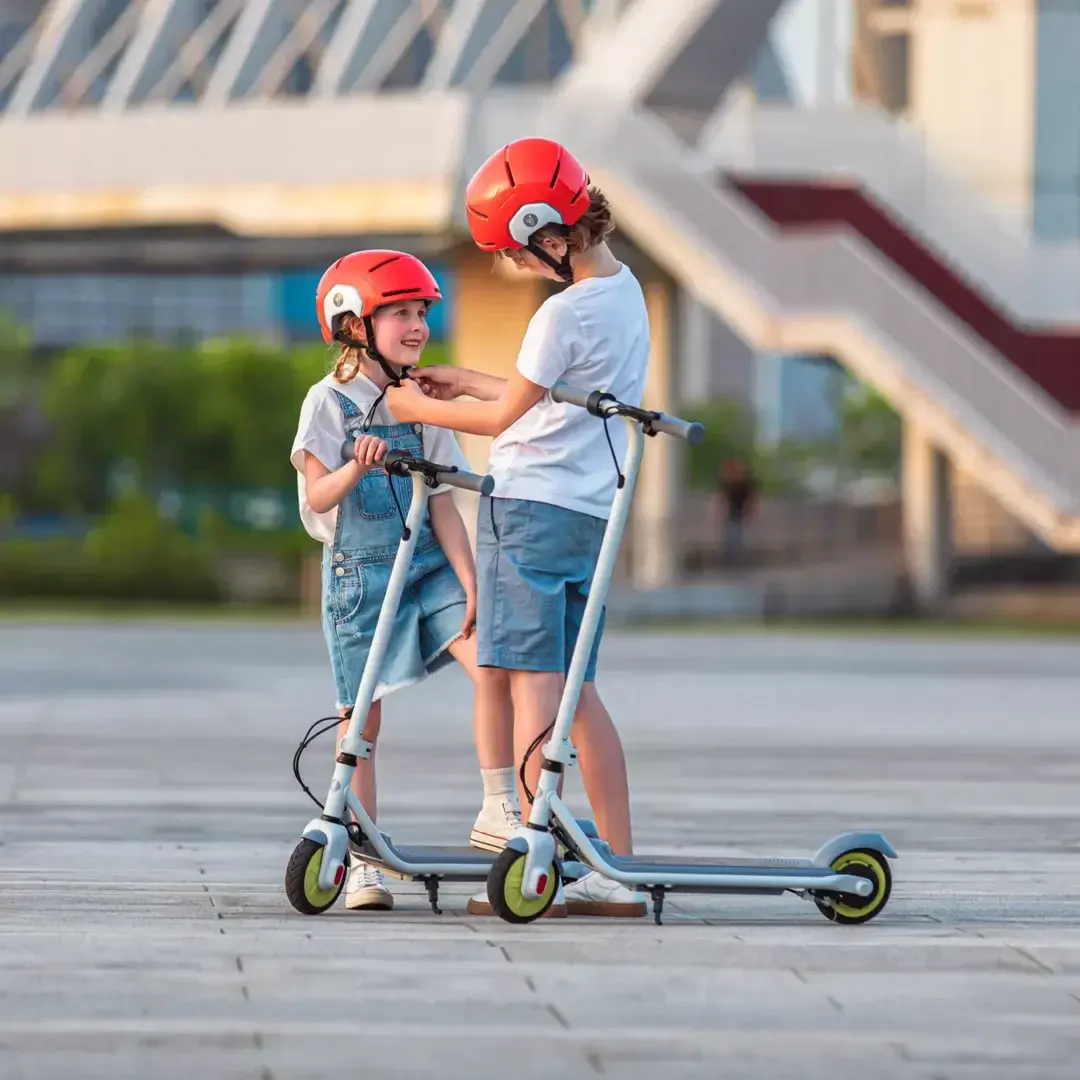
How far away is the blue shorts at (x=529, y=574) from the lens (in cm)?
743

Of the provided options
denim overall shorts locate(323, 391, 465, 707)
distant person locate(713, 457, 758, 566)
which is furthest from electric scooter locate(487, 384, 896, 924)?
distant person locate(713, 457, 758, 566)

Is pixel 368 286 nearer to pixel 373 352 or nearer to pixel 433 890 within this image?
pixel 373 352

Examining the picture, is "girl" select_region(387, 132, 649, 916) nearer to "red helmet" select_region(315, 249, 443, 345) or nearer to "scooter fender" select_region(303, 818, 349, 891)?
"red helmet" select_region(315, 249, 443, 345)

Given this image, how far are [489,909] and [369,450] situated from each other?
1.24m

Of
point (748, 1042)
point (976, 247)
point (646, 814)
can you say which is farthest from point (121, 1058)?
point (976, 247)

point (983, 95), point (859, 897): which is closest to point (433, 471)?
point (859, 897)

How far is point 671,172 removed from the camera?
36.7 metres

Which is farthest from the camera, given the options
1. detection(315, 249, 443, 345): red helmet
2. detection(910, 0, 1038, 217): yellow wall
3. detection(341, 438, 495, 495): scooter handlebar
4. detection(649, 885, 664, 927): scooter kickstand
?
detection(910, 0, 1038, 217): yellow wall

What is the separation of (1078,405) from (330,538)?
98.4 feet

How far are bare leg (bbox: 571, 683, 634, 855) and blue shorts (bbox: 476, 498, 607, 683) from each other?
0.11 meters

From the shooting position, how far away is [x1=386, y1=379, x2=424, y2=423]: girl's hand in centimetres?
734

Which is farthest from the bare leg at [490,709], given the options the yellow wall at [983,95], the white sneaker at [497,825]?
the yellow wall at [983,95]

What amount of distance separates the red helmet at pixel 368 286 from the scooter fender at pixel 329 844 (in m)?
1.33

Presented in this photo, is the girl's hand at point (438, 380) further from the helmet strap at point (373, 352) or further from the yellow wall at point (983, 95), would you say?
the yellow wall at point (983, 95)
